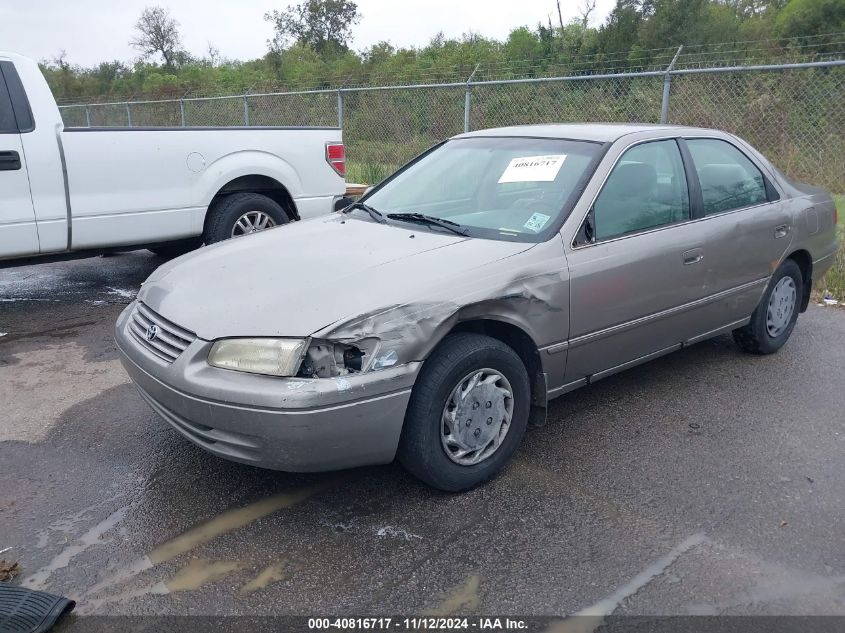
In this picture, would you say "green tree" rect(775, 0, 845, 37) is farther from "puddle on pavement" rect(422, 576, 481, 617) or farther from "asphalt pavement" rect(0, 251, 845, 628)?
"puddle on pavement" rect(422, 576, 481, 617)

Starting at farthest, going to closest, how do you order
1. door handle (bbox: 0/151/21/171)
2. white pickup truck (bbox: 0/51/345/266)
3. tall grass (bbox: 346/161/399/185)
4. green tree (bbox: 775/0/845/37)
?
1. green tree (bbox: 775/0/845/37)
2. tall grass (bbox: 346/161/399/185)
3. white pickup truck (bbox: 0/51/345/266)
4. door handle (bbox: 0/151/21/171)

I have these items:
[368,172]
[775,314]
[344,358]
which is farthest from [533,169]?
[368,172]

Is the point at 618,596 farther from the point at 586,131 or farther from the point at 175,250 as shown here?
the point at 175,250

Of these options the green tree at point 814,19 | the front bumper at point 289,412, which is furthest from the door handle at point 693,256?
the green tree at point 814,19

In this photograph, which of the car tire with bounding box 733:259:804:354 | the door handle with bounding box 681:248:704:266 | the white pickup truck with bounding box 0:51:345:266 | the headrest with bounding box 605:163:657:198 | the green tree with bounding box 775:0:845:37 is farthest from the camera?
the green tree with bounding box 775:0:845:37

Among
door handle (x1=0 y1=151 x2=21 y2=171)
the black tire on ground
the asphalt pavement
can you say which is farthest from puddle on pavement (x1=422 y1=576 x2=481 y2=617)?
the black tire on ground

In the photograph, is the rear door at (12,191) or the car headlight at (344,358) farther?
the rear door at (12,191)

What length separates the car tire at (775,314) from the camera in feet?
15.8

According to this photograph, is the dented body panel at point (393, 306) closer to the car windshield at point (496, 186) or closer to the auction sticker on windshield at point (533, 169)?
the car windshield at point (496, 186)

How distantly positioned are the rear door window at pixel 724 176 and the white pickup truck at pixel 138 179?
7.91ft

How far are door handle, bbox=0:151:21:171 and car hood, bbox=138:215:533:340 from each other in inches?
104

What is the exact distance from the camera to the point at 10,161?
5.54 meters

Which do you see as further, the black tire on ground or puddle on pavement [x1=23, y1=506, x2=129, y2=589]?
the black tire on ground

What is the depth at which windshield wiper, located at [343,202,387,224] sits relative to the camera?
13.3 ft
